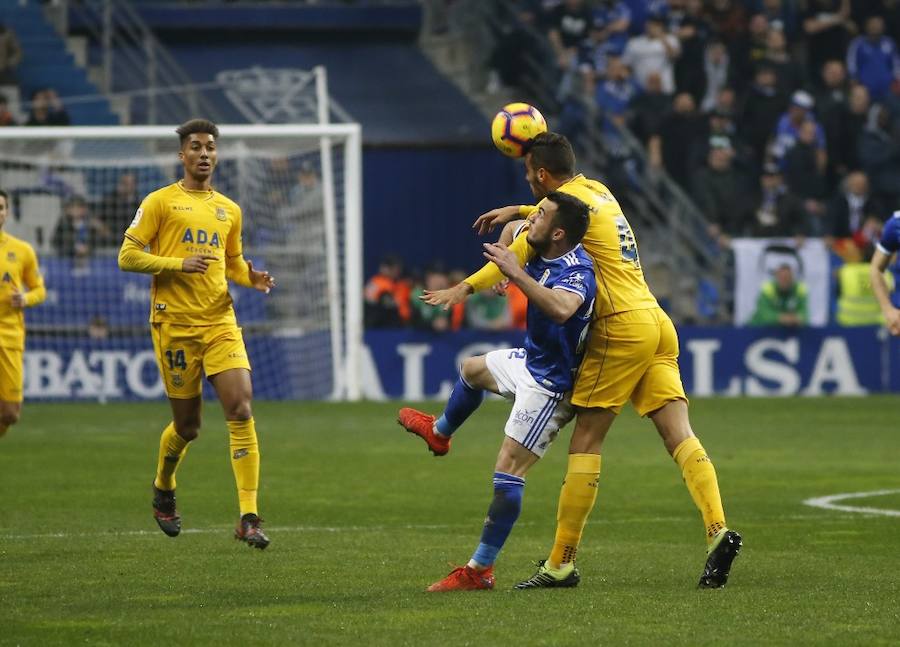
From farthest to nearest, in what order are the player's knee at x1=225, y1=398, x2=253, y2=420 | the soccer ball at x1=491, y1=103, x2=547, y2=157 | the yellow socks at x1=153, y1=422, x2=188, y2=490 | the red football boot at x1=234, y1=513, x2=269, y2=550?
1. the yellow socks at x1=153, y1=422, x2=188, y2=490
2. the player's knee at x1=225, y1=398, x2=253, y2=420
3. the red football boot at x1=234, y1=513, x2=269, y2=550
4. the soccer ball at x1=491, y1=103, x2=547, y2=157

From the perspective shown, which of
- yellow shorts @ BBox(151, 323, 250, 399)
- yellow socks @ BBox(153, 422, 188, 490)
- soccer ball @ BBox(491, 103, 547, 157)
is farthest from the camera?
yellow socks @ BBox(153, 422, 188, 490)

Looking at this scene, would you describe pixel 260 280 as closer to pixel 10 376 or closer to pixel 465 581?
pixel 465 581

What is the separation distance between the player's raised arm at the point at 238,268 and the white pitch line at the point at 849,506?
4.44 m

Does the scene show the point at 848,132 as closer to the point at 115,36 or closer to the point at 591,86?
the point at 591,86

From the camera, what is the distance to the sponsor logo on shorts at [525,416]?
8742 millimetres

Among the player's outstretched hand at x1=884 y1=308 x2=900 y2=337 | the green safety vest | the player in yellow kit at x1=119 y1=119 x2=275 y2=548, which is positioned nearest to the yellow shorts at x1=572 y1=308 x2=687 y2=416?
the player in yellow kit at x1=119 y1=119 x2=275 y2=548

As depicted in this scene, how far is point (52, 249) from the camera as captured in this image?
77.7 ft

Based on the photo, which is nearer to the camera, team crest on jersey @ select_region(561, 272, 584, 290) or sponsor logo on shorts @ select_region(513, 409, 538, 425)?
team crest on jersey @ select_region(561, 272, 584, 290)

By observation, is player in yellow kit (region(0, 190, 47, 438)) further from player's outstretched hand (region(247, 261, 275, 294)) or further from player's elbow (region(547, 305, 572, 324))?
player's elbow (region(547, 305, 572, 324))

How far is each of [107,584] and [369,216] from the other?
21402 mm

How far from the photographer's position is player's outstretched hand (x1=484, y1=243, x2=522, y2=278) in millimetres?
8133

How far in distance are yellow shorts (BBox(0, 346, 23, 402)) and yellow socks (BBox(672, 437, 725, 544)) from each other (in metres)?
6.67

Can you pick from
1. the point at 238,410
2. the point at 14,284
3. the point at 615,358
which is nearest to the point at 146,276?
the point at 14,284

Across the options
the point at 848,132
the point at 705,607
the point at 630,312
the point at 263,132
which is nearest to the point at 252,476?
the point at 630,312
